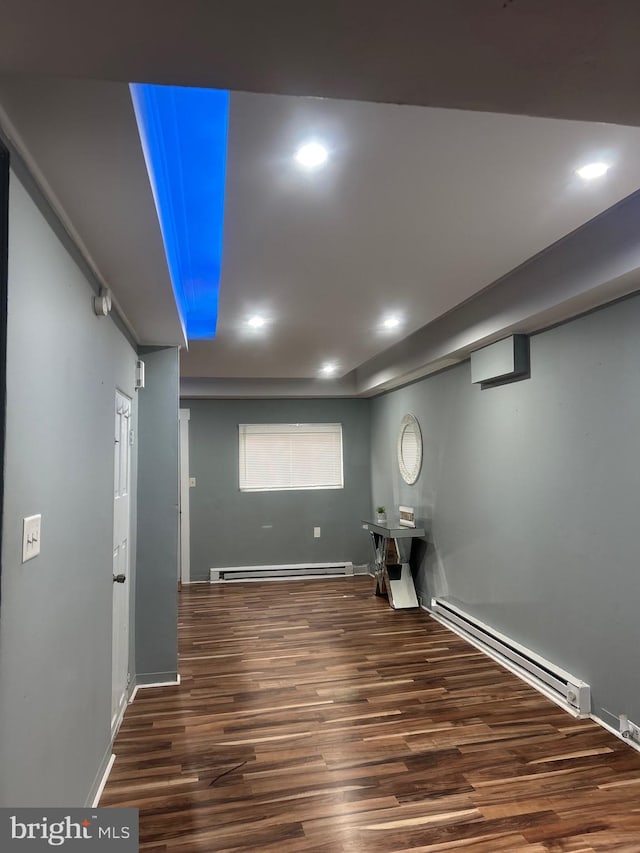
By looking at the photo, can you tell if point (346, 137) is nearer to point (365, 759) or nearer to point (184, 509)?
point (365, 759)

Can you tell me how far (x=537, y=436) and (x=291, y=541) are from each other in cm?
392

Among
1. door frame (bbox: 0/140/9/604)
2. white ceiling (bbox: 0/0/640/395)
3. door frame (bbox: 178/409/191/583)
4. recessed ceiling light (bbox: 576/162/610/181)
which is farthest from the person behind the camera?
door frame (bbox: 178/409/191/583)

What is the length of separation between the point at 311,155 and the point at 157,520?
251 centimetres

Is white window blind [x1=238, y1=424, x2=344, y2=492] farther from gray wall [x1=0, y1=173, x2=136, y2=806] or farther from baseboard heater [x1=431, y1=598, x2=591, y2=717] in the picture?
gray wall [x1=0, y1=173, x2=136, y2=806]

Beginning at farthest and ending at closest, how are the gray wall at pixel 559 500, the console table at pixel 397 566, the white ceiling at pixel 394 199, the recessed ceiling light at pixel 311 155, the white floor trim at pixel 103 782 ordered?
the console table at pixel 397 566, the gray wall at pixel 559 500, the white floor trim at pixel 103 782, the recessed ceiling light at pixel 311 155, the white ceiling at pixel 394 199

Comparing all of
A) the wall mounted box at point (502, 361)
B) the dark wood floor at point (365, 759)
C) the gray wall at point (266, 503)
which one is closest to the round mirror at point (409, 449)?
the gray wall at point (266, 503)

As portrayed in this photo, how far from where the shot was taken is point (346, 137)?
1647 mm

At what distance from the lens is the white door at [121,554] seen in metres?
2.76

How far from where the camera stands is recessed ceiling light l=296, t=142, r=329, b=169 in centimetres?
170

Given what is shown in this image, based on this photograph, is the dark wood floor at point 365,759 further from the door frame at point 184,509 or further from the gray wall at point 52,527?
the door frame at point 184,509

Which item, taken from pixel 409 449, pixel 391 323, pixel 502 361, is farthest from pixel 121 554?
pixel 409 449

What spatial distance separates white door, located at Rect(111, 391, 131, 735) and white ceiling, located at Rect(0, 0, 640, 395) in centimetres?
60

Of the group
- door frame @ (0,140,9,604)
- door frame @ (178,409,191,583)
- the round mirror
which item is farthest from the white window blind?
door frame @ (0,140,9,604)

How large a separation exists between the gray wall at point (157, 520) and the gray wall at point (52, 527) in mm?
1063
